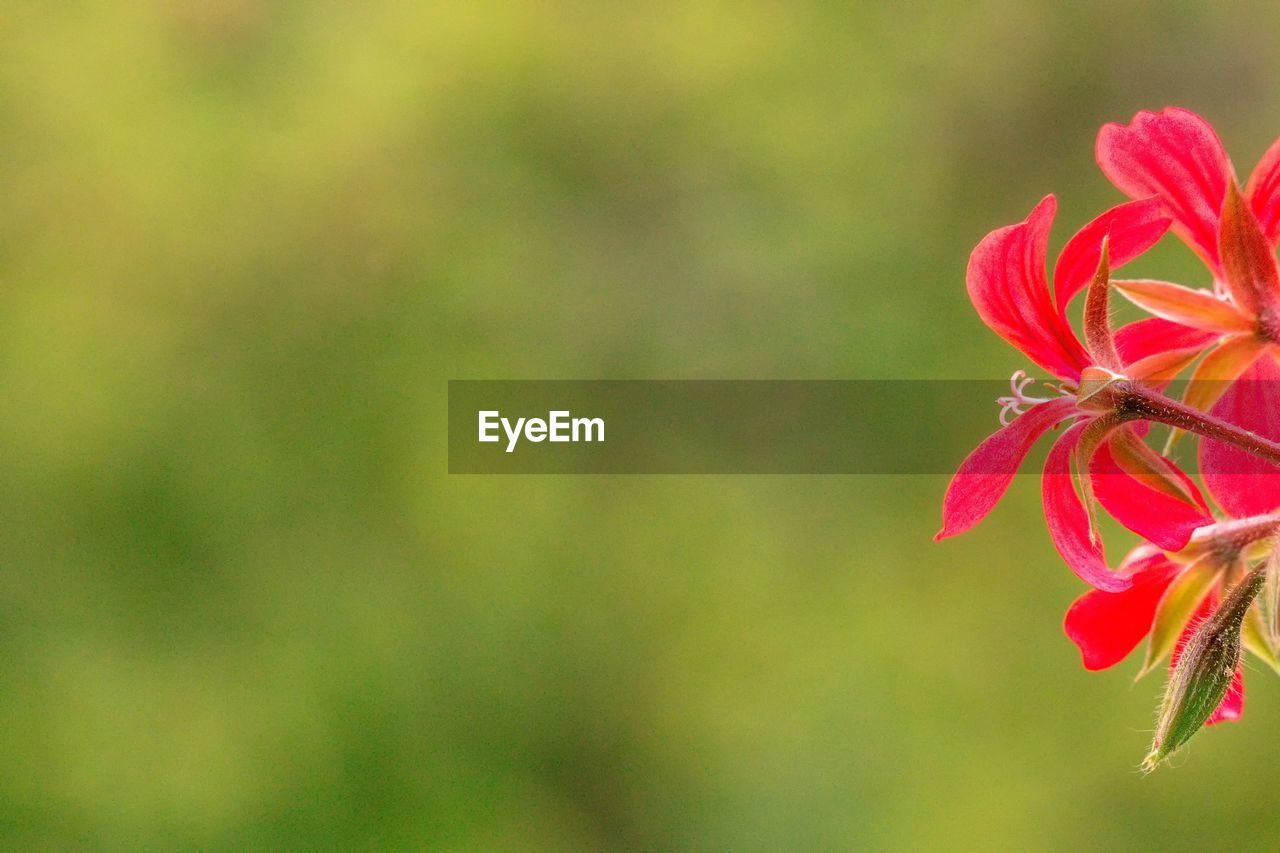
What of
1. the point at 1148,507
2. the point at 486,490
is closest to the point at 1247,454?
the point at 1148,507

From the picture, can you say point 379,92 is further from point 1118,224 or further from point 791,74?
point 1118,224

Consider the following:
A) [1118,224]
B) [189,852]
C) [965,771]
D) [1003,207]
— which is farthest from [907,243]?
[1118,224]

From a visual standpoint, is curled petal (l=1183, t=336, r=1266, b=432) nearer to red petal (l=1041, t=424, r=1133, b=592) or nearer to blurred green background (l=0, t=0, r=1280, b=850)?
red petal (l=1041, t=424, r=1133, b=592)

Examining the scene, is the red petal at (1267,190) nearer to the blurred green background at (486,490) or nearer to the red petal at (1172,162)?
the red petal at (1172,162)

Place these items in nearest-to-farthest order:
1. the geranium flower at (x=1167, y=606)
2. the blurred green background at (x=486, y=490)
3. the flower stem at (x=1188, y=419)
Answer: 1. the flower stem at (x=1188, y=419)
2. the geranium flower at (x=1167, y=606)
3. the blurred green background at (x=486, y=490)

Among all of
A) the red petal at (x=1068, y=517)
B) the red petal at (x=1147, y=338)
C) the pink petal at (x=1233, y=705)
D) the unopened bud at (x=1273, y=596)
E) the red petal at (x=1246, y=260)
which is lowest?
the pink petal at (x=1233, y=705)

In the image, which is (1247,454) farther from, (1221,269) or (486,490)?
(486,490)

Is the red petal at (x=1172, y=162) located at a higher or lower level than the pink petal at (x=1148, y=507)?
higher

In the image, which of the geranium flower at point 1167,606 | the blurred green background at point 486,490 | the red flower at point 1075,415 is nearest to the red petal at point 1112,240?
the red flower at point 1075,415
